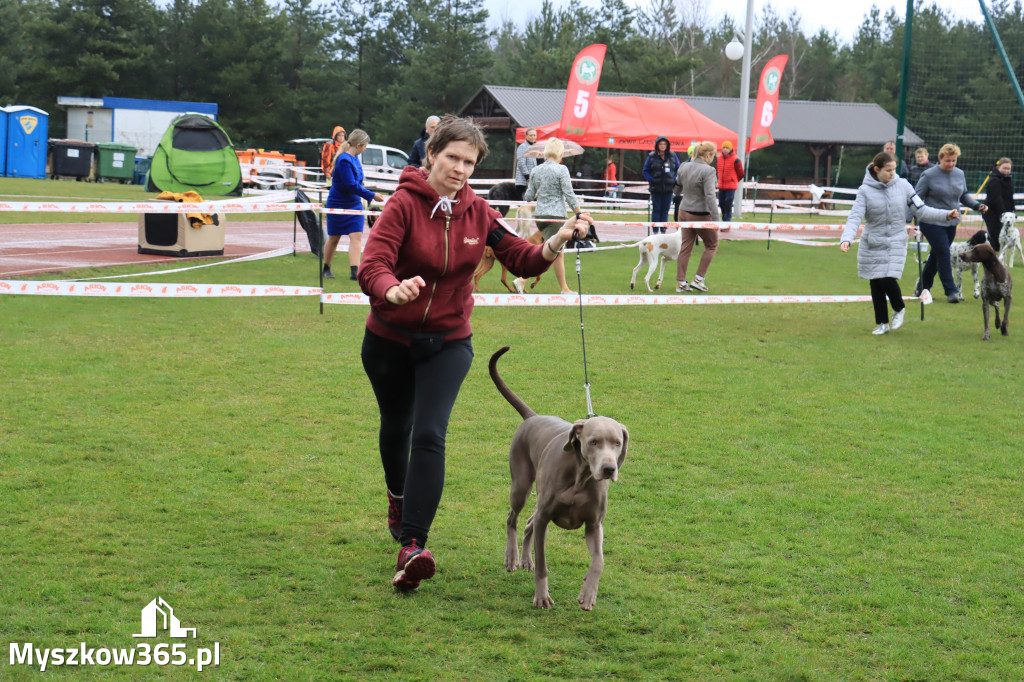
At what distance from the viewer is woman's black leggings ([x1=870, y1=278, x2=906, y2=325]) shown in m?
9.66

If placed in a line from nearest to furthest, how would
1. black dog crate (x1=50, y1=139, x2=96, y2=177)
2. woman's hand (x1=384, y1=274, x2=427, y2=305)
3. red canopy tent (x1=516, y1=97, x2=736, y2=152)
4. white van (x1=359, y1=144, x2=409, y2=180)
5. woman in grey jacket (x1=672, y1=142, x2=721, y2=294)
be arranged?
woman's hand (x1=384, y1=274, x2=427, y2=305)
woman in grey jacket (x1=672, y1=142, x2=721, y2=294)
red canopy tent (x1=516, y1=97, x2=736, y2=152)
white van (x1=359, y1=144, x2=409, y2=180)
black dog crate (x1=50, y1=139, x2=96, y2=177)

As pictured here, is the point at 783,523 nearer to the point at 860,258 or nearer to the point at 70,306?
the point at 860,258

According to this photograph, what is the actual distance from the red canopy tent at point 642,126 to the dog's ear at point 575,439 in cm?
2620

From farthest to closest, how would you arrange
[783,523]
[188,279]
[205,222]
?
[205,222] → [188,279] → [783,523]

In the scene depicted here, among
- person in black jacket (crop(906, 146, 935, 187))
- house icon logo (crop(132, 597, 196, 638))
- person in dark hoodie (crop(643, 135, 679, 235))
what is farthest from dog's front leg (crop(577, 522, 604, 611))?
person in dark hoodie (crop(643, 135, 679, 235))

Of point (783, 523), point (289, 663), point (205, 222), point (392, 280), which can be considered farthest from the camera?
point (205, 222)

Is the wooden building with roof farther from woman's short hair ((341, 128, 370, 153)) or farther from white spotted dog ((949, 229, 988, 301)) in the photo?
woman's short hair ((341, 128, 370, 153))

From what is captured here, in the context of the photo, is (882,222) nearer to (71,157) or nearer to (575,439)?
(575,439)

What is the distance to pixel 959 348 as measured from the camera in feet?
30.8

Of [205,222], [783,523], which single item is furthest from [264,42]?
[783,523]

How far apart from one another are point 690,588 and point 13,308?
7855 mm

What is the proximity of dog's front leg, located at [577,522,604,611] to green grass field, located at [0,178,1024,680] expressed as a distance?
0.24 feet

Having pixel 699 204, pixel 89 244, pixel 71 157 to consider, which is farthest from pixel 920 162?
pixel 71 157

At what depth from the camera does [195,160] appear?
1939cm
